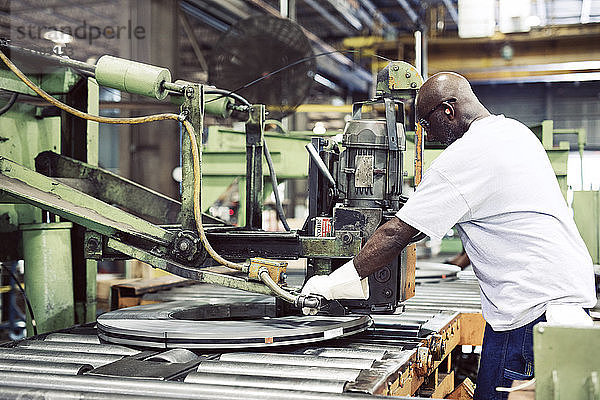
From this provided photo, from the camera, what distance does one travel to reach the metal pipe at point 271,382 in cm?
171

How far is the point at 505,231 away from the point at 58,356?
4.64ft

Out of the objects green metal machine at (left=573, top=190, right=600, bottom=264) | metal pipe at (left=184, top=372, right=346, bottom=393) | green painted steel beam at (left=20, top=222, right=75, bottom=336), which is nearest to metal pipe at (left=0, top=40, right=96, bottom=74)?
green painted steel beam at (left=20, top=222, right=75, bottom=336)

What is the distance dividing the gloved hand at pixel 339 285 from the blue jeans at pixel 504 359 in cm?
44

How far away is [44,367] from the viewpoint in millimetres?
1924

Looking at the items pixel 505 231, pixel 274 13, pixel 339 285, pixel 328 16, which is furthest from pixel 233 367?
pixel 328 16

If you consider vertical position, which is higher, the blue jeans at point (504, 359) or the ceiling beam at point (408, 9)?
the ceiling beam at point (408, 9)

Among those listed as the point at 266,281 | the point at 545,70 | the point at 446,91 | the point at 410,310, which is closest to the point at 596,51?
the point at 545,70

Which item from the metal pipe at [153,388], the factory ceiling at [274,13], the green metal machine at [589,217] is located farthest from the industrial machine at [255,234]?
the factory ceiling at [274,13]

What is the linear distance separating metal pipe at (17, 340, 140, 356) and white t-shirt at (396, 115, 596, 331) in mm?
1004

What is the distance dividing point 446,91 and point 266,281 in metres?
0.85

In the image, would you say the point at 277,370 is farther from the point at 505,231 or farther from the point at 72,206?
the point at 72,206

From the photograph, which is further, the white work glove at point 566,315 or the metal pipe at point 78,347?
the metal pipe at point 78,347

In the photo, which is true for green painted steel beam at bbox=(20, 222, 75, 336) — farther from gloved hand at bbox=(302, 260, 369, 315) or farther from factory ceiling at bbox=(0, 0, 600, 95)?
factory ceiling at bbox=(0, 0, 600, 95)

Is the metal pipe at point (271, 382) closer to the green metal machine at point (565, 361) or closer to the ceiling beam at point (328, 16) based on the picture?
the green metal machine at point (565, 361)
